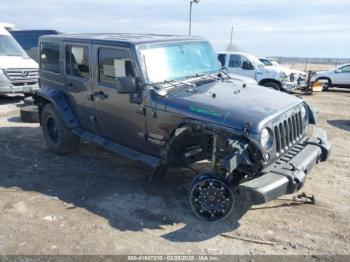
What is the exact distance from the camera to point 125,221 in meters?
4.48

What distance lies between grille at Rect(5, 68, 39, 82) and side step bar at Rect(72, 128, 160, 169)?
656 centimetres

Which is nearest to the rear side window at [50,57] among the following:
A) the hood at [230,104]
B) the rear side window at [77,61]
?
the rear side window at [77,61]

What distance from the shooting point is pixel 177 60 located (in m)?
5.29

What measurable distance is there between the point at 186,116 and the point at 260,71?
1103cm

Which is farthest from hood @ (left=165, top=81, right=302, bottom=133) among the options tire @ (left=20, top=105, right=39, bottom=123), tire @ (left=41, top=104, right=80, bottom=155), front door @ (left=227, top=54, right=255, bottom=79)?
front door @ (left=227, top=54, right=255, bottom=79)

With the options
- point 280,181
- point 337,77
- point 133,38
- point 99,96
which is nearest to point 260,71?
point 337,77

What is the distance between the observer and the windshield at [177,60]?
4981mm

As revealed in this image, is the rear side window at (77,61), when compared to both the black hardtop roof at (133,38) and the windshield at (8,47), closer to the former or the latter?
the black hardtop roof at (133,38)

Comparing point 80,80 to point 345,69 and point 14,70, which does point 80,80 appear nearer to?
point 14,70

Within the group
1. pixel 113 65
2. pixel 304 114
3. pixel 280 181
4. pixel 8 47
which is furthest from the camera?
pixel 8 47

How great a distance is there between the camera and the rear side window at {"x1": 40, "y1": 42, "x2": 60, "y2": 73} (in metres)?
6.41

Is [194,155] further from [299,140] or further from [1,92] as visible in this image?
[1,92]

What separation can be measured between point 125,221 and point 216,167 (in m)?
1.25

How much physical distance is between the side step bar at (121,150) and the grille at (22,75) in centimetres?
656
